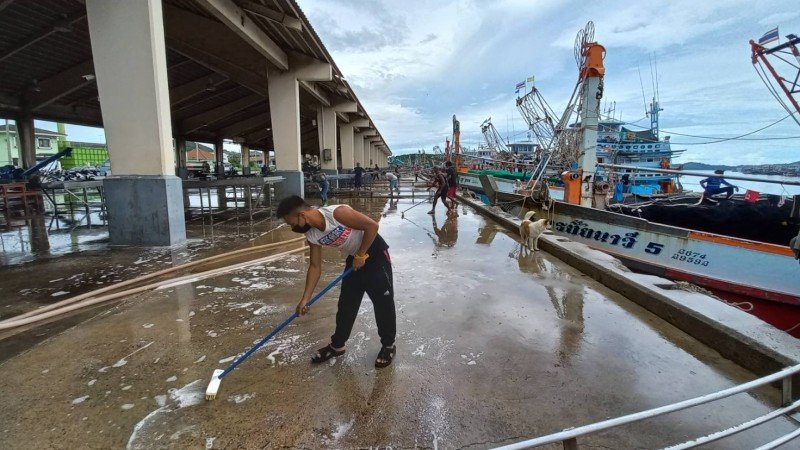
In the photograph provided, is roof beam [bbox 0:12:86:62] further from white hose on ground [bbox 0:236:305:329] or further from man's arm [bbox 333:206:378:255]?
man's arm [bbox 333:206:378:255]

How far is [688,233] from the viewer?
7547mm

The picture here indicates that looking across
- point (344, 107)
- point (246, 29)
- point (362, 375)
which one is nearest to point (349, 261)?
point (362, 375)

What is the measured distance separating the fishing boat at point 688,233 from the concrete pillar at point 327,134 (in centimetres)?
1119

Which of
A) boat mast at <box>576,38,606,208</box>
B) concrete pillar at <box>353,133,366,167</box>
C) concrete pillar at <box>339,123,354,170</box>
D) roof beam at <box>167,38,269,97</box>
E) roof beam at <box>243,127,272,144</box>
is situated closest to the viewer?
boat mast at <box>576,38,606,208</box>

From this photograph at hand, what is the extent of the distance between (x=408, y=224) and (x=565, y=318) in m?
6.46

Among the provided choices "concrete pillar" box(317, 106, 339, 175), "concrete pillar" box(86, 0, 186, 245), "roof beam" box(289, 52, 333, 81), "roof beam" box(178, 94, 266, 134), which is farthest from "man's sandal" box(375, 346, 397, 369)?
"roof beam" box(178, 94, 266, 134)

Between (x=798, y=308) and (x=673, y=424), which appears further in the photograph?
(x=798, y=308)

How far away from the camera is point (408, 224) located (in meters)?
10.0

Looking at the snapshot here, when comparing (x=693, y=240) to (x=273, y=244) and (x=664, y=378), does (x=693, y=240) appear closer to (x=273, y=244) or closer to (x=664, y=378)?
(x=664, y=378)

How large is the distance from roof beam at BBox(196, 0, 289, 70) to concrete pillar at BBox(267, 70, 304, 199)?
23.3 inches

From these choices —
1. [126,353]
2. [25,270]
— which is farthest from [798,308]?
[25,270]

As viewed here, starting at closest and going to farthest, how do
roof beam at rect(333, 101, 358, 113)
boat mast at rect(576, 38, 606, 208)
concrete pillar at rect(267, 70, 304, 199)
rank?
boat mast at rect(576, 38, 606, 208) < concrete pillar at rect(267, 70, 304, 199) < roof beam at rect(333, 101, 358, 113)

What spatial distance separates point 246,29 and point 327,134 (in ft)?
34.0

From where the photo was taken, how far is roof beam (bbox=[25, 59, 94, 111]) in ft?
40.4
